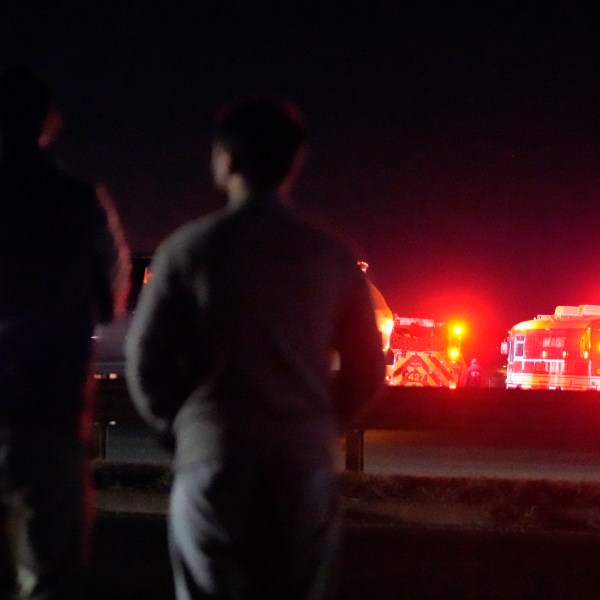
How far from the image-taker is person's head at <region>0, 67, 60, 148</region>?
328 centimetres

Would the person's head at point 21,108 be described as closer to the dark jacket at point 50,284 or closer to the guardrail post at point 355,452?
the dark jacket at point 50,284

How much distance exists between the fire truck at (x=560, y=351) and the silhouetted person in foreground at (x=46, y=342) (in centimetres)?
2181

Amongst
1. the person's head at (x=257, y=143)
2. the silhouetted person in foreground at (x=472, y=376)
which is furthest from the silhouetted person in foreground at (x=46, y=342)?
the silhouetted person in foreground at (x=472, y=376)

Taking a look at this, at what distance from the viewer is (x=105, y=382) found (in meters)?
12.1

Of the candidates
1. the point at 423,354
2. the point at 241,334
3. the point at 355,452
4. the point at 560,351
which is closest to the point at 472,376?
the point at 423,354

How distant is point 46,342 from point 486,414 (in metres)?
8.48

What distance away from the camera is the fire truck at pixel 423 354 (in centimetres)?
2891

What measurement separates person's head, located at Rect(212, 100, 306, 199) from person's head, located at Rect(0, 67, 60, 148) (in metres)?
0.59

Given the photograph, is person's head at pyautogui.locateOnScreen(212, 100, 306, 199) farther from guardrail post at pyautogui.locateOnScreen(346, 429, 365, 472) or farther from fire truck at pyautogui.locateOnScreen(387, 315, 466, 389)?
fire truck at pyautogui.locateOnScreen(387, 315, 466, 389)

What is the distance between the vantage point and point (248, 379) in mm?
2797

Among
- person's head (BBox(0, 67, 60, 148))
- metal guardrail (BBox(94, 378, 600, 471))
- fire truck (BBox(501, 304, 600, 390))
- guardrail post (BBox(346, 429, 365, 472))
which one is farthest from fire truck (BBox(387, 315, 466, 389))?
person's head (BBox(0, 67, 60, 148))

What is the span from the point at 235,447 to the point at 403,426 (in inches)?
340

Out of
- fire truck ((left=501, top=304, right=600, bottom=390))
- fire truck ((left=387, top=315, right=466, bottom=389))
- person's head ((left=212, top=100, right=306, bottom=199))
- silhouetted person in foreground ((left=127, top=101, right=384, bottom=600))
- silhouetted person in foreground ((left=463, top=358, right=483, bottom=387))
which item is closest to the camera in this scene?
silhouetted person in foreground ((left=127, top=101, right=384, bottom=600))

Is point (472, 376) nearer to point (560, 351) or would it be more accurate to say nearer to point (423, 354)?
point (423, 354)
